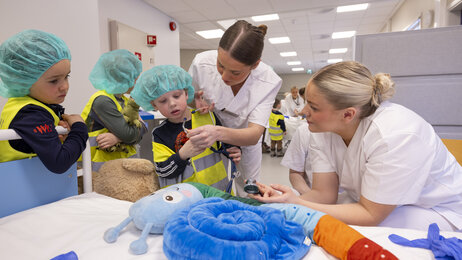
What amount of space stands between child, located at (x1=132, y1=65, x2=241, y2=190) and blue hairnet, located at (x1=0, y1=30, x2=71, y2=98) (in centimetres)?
39

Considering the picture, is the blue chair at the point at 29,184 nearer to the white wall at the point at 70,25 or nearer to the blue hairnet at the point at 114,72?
the blue hairnet at the point at 114,72

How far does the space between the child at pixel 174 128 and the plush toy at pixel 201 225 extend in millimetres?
287

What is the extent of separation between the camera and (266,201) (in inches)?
39.4

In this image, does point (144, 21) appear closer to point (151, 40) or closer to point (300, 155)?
point (151, 40)

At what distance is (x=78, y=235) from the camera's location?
856 mm

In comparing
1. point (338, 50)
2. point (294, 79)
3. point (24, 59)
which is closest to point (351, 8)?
point (338, 50)

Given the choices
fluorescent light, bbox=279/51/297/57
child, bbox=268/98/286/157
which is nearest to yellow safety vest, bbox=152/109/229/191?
child, bbox=268/98/286/157

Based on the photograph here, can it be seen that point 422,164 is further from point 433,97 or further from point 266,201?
point 433,97

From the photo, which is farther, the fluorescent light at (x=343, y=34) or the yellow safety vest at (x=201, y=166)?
the fluorescent light at (x=343, y=34)

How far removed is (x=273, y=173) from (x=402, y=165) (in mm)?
3364

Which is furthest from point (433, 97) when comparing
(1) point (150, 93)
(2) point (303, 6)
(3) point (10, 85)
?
(2) point (303, 6)

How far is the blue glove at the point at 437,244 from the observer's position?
675mm

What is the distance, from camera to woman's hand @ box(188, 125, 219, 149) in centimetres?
110

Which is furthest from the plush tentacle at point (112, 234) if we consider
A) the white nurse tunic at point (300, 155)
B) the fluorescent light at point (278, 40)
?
the fluorescent light at point (278, 40)
